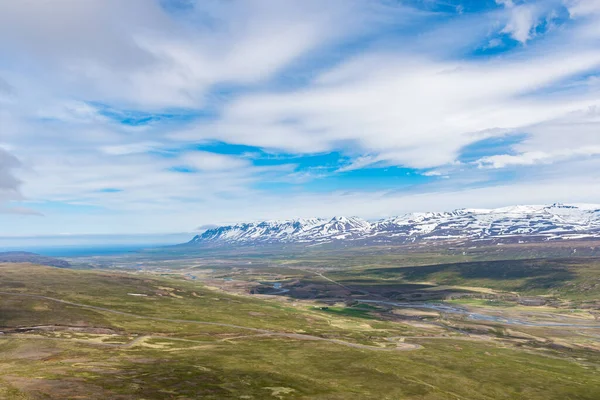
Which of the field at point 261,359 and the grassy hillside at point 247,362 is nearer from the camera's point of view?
the grassy hillside at point 247,362

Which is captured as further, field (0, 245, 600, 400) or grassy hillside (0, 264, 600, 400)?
field (0, 245, 600, 400)

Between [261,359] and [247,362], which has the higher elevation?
[247,362]

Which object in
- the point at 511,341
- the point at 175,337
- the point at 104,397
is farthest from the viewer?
the point at 511,341

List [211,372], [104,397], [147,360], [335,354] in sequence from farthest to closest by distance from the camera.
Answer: [335,354] → [147,360] → [211,372] → [104,397]

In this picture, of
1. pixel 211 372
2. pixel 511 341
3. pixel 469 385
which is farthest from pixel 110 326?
pixel 511 341

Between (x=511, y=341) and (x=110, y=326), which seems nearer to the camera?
(x=110, y=326)

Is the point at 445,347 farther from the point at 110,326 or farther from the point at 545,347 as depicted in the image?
the point at 110,326

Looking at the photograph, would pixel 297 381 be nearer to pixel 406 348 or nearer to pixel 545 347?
pixel 406 348

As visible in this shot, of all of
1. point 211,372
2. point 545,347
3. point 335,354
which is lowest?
point 545,347

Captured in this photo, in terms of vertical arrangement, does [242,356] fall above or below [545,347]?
above

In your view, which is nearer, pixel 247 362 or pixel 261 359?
pixel 247 362
